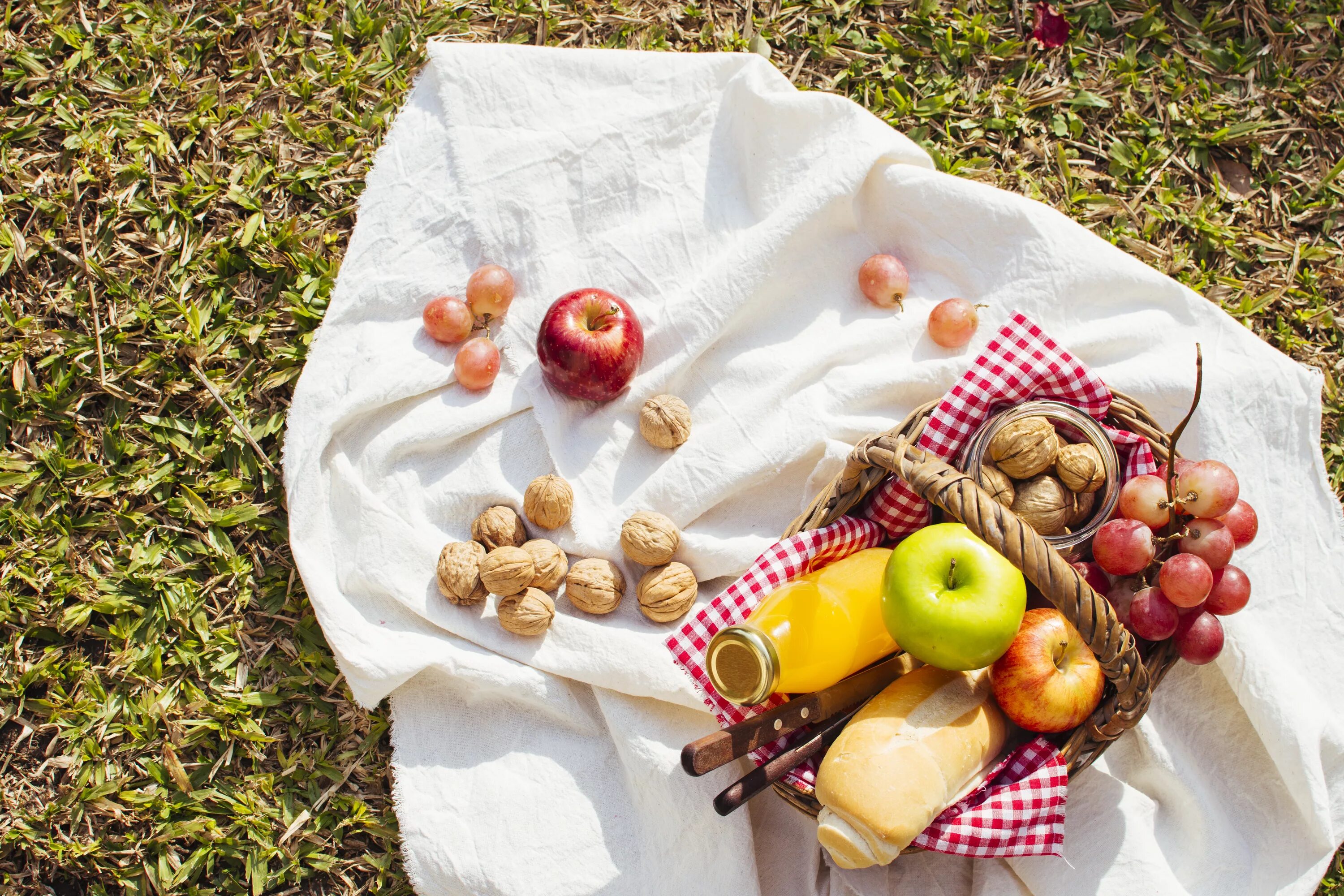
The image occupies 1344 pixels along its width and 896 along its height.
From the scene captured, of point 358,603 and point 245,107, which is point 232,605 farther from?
point 245,107

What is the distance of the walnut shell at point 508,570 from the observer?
9.40ft

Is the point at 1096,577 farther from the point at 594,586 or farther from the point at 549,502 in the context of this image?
the point at 549,502

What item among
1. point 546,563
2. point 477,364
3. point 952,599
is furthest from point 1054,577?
point 477,364

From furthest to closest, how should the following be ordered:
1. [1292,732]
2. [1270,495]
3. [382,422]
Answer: [382,422]
[1270,495]
[1292,732]

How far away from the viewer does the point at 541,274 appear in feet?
10.7

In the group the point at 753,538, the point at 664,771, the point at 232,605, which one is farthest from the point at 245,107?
the point at 664,771

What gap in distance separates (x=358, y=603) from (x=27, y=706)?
1125mm

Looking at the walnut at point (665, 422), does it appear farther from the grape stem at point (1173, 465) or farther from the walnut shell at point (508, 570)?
the grape stem at point (1173, 465)

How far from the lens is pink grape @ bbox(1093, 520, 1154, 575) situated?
249 centimetres

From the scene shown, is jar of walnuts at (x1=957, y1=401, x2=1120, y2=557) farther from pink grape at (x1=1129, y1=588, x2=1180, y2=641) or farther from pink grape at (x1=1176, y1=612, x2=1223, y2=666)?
pink grape at (x1=1176, y1=612, x2=1223, y2=666)

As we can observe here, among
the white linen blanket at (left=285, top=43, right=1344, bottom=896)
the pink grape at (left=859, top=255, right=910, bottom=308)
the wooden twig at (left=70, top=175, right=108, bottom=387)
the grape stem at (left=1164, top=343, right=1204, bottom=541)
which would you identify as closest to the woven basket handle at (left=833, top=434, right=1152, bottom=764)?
the grape stem at (left=1164, top=343, right=1204, bottom=541)

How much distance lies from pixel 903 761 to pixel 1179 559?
2.83 ft

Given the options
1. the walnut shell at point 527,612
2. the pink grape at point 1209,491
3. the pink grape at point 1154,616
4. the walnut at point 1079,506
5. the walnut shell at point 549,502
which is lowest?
the walnut shell at point 527,612

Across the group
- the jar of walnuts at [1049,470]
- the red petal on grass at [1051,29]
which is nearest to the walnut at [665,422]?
the jar of walnuts at [1049,470]
